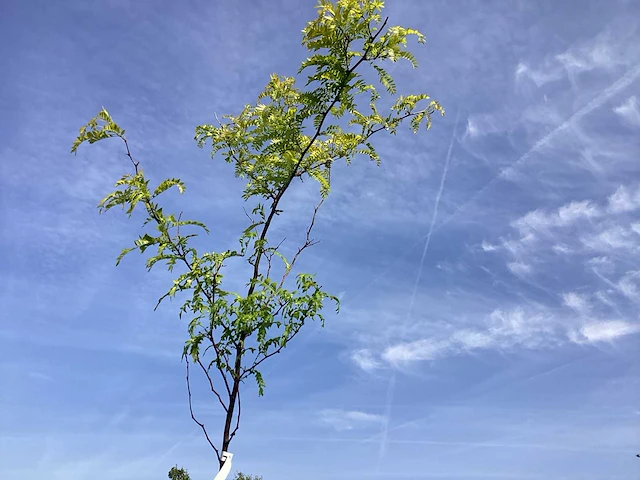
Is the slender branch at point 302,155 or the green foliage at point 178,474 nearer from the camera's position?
the slender branch at point 302,155

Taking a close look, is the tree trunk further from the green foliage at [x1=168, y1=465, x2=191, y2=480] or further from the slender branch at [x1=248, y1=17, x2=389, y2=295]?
the green foliage at [x1=168, y1=465, x2=191, y2=480]

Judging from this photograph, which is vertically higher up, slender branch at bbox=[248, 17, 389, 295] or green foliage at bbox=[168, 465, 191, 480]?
green foliage at bbox=[168, 465, 191, 480]

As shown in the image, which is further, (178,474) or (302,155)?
(178,474)

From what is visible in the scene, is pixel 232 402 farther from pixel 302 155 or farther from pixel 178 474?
pixel 178 474

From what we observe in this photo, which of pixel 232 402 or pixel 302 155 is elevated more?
pixel 302 155

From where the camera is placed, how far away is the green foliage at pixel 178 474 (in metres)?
49.4

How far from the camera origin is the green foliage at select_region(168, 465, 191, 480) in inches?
1946

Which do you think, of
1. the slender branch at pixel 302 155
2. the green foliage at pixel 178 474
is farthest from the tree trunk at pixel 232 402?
the green foliage at pixel 178 474

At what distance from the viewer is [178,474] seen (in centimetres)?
4953

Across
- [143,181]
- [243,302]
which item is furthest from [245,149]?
[243,302]

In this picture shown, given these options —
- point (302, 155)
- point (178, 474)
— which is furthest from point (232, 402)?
point (178, 474)

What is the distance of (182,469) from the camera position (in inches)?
1977

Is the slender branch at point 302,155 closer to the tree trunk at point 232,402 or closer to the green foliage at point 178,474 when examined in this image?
the tree trunk at point 232,402

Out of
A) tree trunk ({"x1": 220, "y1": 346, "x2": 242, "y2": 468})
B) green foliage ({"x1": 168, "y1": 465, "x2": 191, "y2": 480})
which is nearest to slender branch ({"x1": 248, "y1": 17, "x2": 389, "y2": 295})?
tree trunk ({"x1": 220, "y1": 346, "x2": 242, "y2": 468})
